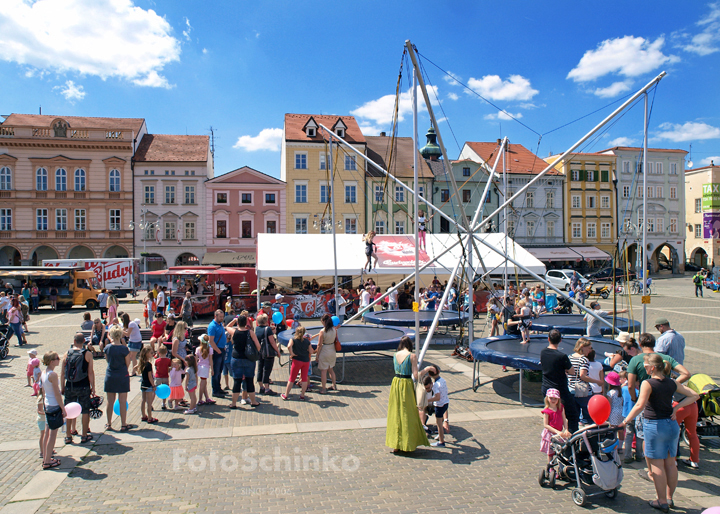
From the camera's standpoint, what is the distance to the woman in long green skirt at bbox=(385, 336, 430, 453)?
631 cm

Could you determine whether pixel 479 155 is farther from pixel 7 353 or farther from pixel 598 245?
pixel 7 353

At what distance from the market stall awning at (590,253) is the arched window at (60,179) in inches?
1821

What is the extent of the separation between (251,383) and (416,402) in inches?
129

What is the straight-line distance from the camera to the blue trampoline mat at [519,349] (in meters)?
8.29

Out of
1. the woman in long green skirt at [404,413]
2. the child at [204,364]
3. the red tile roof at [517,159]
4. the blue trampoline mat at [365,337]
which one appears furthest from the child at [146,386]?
the red tile roof at [517,159]

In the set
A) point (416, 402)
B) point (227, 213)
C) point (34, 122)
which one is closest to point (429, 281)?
point (227, 213)

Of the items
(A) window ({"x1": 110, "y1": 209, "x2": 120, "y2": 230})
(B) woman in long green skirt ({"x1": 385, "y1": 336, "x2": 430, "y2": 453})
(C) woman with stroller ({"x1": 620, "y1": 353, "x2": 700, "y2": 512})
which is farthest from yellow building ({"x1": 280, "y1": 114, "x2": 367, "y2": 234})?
(C) woman with stroller ({"x1": 620, "y1": 353, "x2": 700, "y2": 512})

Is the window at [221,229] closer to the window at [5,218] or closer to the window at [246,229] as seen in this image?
the window at [246,229]

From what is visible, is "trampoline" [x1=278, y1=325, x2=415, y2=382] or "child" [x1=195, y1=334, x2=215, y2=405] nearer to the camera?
"child" [x1=195, y1=334, x2=215, y2=405]

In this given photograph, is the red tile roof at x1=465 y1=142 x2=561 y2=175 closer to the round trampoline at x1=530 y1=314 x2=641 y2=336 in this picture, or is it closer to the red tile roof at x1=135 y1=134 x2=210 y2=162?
the red tile roof at x1=135 y1=134 x2=210 y2=162

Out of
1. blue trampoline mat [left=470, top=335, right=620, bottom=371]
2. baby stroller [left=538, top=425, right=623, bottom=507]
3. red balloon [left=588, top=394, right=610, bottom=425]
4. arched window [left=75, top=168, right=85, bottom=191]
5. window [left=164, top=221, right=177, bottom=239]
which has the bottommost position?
baby stroller [left=538, top=425, right=623, bottom=507]

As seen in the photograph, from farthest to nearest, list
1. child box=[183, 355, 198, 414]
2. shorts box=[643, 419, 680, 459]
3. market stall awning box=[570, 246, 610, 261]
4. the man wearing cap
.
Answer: market stall awning box=[570, 246, 610, 261]
child box=[183, 355, 198, 414]
the man wearing cap
shorts box=[643, 419, 680, 459]

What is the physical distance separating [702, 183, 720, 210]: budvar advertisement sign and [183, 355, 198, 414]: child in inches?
2170

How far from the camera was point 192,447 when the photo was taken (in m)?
6.72
